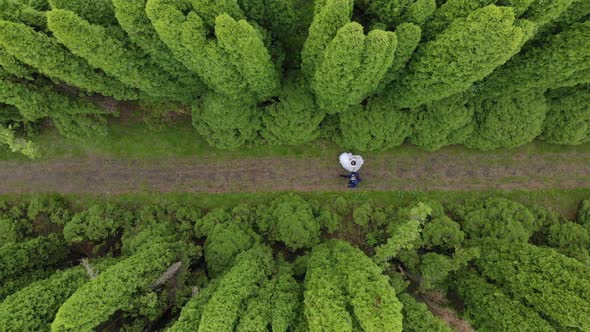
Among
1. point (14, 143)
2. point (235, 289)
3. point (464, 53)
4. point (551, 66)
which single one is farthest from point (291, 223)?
point (14, 143)

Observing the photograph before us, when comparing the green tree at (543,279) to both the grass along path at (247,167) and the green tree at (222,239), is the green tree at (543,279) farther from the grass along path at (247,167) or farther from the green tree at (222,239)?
the green tree at (222,239)

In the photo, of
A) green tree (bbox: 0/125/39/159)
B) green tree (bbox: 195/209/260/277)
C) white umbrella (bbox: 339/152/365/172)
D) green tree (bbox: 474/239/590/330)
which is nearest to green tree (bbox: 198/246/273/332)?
green tree (bbox: 195/209/260/277)

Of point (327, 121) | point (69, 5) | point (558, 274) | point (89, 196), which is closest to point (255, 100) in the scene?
point (327, 121)

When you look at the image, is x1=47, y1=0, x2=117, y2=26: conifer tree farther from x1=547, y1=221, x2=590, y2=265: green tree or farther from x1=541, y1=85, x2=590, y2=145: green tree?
x1=547, y1=221, x2=590, y2=265: green tree

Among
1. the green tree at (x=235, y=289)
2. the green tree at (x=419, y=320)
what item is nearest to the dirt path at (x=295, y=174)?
the green tree at (x=235, y=289)

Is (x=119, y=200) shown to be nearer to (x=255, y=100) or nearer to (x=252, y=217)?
(x=252, y=217)

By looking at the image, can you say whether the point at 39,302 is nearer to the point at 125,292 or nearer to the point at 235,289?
the point at 125,292
